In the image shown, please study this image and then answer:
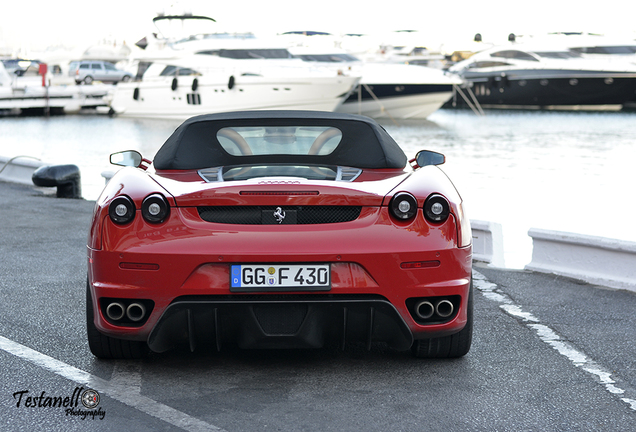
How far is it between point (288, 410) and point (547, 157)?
71.5 ft

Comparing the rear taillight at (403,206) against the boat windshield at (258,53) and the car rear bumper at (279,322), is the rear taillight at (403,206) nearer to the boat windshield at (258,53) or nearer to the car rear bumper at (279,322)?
the car rear bumper at (279,322)

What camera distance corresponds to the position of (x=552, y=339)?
4840 mm

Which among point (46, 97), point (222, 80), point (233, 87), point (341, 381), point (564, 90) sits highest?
point (341, 381)

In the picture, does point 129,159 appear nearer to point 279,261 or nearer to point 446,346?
point 279,261

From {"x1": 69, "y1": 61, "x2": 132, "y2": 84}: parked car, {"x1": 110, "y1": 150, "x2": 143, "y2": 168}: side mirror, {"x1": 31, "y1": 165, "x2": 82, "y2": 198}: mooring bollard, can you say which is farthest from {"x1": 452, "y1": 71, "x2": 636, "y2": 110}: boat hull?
{"x1": 110, "y1": 150, "x2": 143, "y2": 168}: side mirror

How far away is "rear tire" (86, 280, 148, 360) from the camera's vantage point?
4.19 meters

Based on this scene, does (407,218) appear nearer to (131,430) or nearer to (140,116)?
(131,430)

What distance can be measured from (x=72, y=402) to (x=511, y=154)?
2253cm

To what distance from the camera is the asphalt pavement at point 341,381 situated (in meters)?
3.48

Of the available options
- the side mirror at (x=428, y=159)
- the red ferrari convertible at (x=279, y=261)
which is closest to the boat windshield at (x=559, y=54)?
the side mirror at (x=428, y=159)

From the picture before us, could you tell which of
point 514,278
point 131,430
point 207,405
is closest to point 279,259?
point 207,405

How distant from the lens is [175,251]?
12.3 ft

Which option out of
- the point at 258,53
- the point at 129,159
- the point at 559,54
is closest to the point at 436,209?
the point at 129,159

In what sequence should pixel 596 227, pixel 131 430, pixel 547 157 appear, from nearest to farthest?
1. pixel 131 430
2. pixel 596 227
3. pixel 547 157
